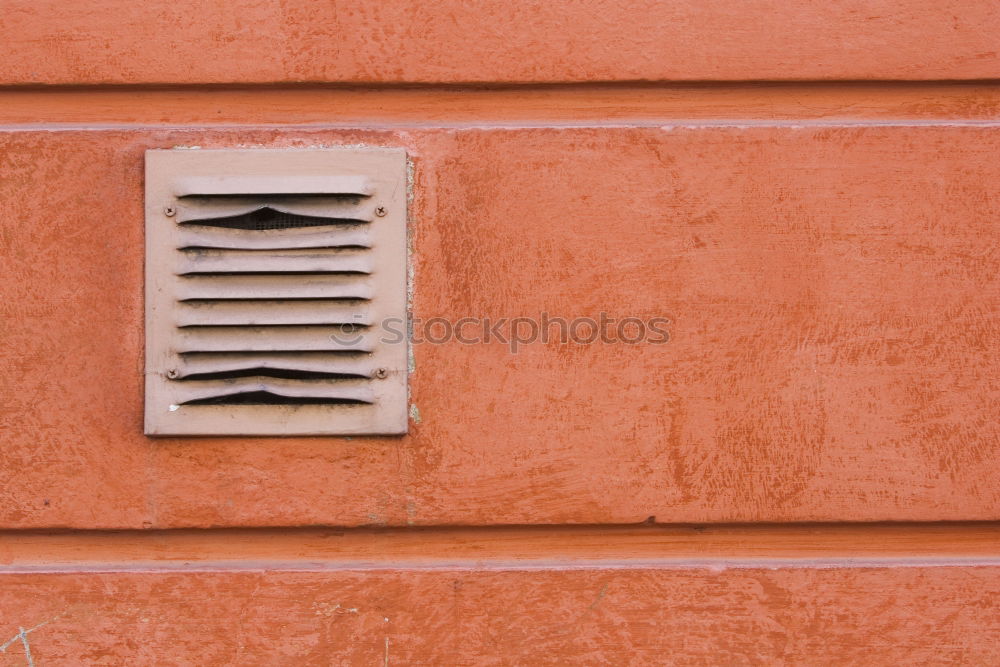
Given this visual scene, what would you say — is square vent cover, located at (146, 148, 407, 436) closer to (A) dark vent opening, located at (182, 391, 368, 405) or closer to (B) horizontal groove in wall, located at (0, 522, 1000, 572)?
(A) dark vent opening, located at (182, 391, 368, 405)

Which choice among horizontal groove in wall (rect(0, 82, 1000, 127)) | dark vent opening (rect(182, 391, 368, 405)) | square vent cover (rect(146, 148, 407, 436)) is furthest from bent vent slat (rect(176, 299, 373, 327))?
horizontal groove in wall (rect(0, 82, 1000, 127))

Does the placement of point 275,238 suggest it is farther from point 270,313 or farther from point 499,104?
point 499,104

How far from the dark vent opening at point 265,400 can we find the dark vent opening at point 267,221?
24 cm

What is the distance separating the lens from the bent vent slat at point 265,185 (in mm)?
1245

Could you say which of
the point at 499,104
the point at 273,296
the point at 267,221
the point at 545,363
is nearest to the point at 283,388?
the point at 273,296

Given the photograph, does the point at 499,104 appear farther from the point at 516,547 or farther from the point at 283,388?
the point at 516,547

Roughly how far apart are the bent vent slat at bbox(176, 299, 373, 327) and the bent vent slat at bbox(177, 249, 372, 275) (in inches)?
1.9

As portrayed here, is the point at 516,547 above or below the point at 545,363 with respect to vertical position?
below

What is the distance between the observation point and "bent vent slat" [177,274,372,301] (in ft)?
4.09

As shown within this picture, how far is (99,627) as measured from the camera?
1.27m

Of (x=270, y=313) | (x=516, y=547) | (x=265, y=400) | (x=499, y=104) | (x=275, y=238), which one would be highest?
(x=499, y=104)

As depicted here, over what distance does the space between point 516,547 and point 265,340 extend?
0.48 meters

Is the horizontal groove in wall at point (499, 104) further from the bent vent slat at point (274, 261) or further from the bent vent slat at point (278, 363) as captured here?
the bent vent slat at point (278, 363)

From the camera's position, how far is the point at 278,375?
125 centimetres
